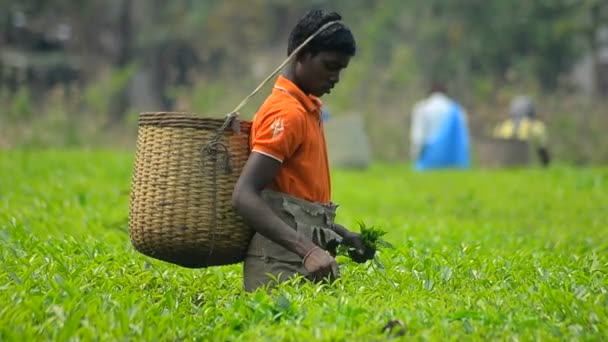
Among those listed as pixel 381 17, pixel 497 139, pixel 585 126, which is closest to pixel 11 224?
pixel 497 139

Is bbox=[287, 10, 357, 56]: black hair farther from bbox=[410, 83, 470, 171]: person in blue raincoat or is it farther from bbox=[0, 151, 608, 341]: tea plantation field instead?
bbox=[410, 83, 470, 171]: person in blue raincoat

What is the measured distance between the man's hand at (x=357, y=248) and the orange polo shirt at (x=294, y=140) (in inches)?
9.3

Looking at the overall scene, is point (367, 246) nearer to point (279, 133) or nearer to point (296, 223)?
point (296, 223)

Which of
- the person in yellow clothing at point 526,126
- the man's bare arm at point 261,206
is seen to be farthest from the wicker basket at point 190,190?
the person in yellow clothing at point 526,126

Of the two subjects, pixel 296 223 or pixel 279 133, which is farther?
pixel 296 223

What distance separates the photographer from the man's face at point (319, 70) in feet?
19.2

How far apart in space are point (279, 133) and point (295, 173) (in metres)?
0.32

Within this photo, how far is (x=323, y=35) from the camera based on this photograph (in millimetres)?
5797

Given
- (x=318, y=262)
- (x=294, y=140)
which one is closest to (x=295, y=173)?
(x=294, y=140)

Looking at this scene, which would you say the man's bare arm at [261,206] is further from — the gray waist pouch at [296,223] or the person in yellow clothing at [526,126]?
the person in yellow clothing at [526,126]

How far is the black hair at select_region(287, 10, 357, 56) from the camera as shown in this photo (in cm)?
580

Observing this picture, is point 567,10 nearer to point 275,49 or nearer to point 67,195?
point 275,49

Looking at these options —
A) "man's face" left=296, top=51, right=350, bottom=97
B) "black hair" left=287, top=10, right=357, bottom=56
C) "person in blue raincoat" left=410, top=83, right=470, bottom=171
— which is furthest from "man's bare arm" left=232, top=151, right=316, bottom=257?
"person in blue raincoat" left=410, top=83, right=470, bottom=171

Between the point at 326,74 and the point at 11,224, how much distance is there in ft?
10.4
